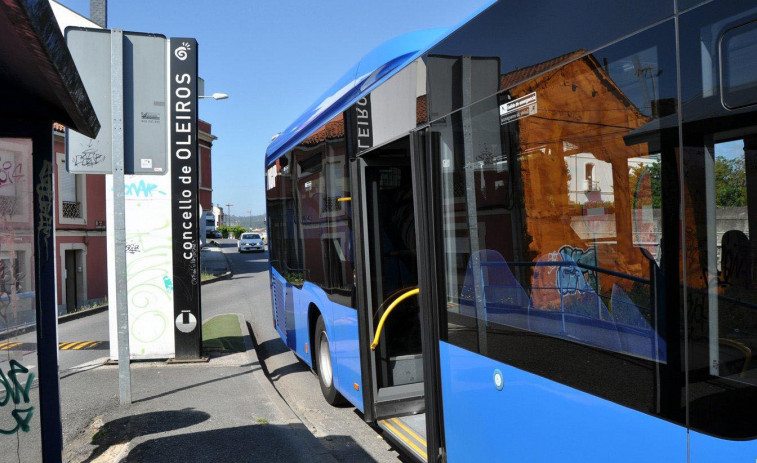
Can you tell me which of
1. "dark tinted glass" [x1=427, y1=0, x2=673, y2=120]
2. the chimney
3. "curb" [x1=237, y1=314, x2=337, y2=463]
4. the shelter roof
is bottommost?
"curb" [x1=237, y1=314, x2=337, y2=463]

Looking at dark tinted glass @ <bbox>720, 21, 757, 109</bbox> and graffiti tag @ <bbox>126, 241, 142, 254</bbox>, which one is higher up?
dark tinted glass @ <bbox>720, 21, 757, 109</bbox>

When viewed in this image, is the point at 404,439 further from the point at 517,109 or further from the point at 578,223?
the point at 517,109

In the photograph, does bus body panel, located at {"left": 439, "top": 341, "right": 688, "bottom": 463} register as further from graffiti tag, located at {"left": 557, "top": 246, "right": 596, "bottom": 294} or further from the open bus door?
the open bus door

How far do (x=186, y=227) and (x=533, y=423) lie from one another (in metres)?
6.91

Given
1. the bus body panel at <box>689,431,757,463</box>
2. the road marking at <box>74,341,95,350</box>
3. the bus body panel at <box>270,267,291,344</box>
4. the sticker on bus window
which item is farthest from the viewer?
the road marking at <box>74,341,95,350</box>

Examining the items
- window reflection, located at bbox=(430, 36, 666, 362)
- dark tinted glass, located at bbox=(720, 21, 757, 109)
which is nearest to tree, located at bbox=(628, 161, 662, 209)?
window reflection, located at bbox=(430, 36, 666, 362)

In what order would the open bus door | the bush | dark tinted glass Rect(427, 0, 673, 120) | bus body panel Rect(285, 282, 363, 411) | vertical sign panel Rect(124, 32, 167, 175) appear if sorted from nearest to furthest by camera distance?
dark tinted glass Rect(427, 0, 673, 120), the open bus door, bus body panel Rect(285, 282, 363, 411), vertical sign panel Rect(124, 32, 167, 175), the bush

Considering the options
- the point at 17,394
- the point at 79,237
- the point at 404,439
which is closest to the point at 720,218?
the point at 404,439

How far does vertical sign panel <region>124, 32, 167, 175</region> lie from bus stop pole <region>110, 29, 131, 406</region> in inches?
A: 6.7

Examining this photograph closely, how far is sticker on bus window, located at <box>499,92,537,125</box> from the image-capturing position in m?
2.94

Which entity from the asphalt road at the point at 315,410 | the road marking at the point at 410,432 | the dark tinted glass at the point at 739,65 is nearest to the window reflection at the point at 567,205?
the dark tinted glass at the point at 739,65

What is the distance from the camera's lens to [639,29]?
2.37 metres

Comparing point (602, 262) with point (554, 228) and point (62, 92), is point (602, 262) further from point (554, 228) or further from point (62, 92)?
point (62, 92)

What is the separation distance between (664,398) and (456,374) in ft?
5.21
